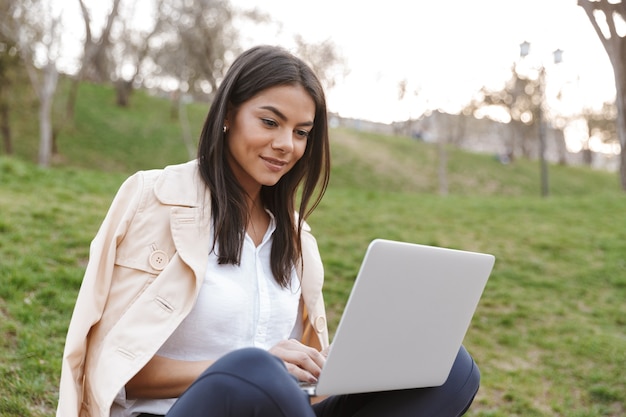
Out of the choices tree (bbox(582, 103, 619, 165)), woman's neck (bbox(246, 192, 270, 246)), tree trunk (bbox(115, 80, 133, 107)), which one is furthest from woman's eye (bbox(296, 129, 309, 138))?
Answer: tree (bbox(582, 103, 619, 165))

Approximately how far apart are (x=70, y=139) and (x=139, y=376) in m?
18.4

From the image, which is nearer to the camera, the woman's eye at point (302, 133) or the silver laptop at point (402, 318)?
the silver laptop at point (402, 318)

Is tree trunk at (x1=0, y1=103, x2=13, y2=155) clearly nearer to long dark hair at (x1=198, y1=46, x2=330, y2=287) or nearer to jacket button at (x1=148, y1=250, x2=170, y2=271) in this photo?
long dark hair at (x1=198, y1=46, x2=330, y2=287)

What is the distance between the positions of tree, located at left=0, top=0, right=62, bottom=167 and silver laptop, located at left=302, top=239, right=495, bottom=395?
12.5 m

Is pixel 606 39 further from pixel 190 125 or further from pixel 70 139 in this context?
pixel 190 125

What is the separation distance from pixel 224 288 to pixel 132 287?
0.84 ft

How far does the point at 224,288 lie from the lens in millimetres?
1836

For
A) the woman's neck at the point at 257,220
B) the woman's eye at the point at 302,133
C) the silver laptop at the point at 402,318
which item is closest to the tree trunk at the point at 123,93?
the woman's neck at the point at 257,220

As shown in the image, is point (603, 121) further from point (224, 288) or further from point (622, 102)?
point (224, 288)

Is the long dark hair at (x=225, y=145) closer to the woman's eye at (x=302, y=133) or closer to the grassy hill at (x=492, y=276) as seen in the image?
the woman's eye at (x=302, y=133)

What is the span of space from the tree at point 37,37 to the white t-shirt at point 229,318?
12095mm

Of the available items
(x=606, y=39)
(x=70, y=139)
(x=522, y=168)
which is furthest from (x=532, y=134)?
(x=606, y=39)

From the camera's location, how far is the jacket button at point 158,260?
1741 millimetres

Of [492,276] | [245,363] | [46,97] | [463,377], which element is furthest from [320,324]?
[46,97]
